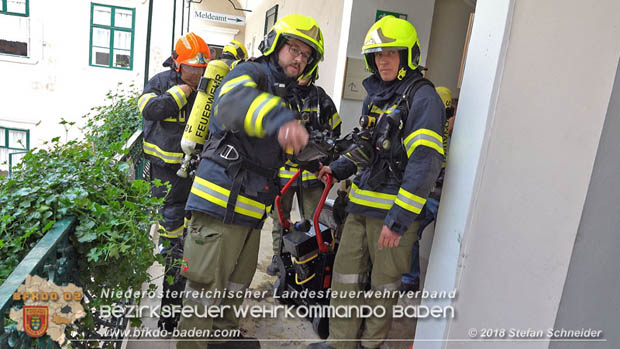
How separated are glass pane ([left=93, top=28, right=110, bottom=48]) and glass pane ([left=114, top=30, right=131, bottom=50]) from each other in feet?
1.15

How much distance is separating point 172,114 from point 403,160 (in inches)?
84.2

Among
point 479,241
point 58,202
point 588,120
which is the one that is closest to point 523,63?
point 588,120

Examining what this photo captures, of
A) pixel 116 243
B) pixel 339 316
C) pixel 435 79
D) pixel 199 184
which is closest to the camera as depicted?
pixel 116 243

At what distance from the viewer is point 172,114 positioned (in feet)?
12.5

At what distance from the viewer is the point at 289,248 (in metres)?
3.28

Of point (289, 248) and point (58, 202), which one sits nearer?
point (58, 202)

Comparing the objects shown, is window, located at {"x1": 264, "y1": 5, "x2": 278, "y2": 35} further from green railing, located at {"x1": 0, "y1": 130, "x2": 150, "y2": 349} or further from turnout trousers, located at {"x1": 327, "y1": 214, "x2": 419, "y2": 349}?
green railing, located at {"x1": 0, "y1": 130, "x2": 150, "y2": 349}

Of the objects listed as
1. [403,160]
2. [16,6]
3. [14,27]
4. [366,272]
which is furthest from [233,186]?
[16,6]

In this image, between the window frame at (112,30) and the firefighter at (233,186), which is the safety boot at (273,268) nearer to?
the firefighter at (233,186)

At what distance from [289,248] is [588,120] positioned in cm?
209

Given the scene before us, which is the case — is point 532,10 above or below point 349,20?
below

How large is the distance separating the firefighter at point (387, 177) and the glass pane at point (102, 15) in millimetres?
13551

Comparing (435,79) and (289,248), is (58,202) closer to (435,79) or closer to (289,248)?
(289,248)

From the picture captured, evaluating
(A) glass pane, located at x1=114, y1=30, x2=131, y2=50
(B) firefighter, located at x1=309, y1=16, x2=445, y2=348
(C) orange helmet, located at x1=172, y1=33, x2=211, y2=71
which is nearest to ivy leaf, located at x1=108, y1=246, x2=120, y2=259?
(B) firefighter, located at x1=309, y1=16, x2=445, y2=348
